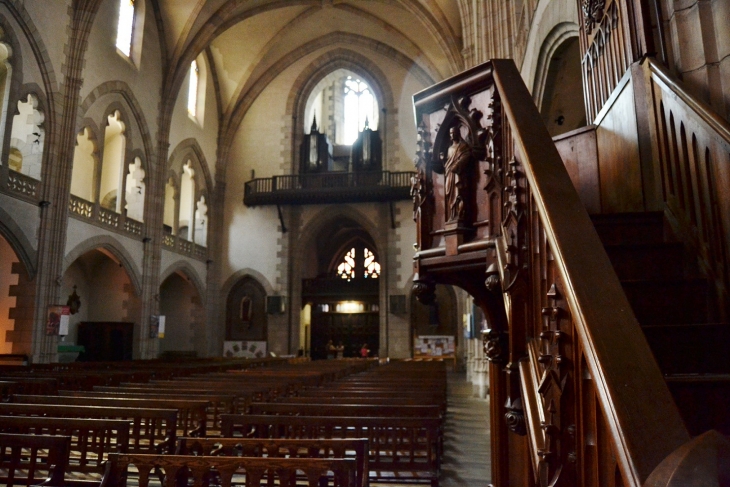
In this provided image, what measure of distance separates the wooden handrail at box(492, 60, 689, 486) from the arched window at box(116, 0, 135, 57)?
15930mm

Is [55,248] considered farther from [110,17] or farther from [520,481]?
[520,481]

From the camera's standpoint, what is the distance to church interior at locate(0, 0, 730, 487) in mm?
1716

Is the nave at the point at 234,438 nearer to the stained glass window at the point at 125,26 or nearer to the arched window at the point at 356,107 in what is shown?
the stained glass window at the point at 125,26

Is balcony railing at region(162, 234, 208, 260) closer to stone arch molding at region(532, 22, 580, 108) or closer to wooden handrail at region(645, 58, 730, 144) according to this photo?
stone arch molding at region(532, 22, 580, 108)

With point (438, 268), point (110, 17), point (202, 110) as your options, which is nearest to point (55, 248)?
Answer: point (110, 17)

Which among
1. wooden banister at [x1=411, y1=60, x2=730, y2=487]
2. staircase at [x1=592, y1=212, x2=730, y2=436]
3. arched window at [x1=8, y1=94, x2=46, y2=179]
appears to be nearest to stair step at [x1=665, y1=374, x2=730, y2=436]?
staircase at [x1=592, y1=212, x2=730, y2=436]

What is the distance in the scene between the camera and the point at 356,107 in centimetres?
2652

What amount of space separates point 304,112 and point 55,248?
1120 cm

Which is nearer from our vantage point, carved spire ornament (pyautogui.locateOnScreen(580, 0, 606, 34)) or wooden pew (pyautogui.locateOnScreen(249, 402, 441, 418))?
wooden pew (pyautogui.locateOnScreen(249, 402, 441, 418))

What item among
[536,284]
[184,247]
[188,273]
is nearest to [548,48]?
[536,284]

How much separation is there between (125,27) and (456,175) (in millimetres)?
15593

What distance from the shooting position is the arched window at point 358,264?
79.4ft

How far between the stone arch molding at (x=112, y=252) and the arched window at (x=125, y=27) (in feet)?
17.3

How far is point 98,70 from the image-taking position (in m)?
13.9
